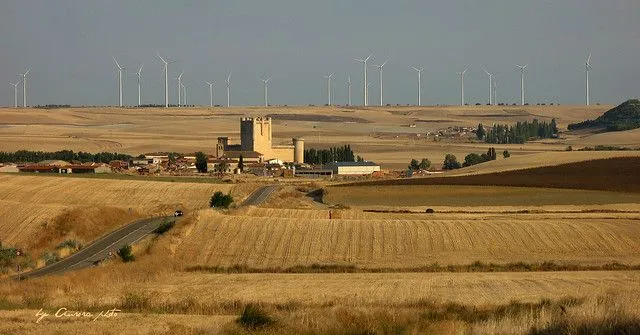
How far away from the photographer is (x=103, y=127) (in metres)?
197

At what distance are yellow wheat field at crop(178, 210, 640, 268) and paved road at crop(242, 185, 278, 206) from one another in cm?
1680

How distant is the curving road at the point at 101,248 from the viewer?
3466 cm

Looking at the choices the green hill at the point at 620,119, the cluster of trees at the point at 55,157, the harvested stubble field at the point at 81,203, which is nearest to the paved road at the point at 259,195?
the harvested stubble field at the point at 81,203

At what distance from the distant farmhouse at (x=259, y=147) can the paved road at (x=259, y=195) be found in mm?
34710

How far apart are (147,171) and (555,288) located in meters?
69.6

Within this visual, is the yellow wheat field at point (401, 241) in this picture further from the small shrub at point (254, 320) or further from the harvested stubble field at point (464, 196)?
the small shrub at point (254, 320)

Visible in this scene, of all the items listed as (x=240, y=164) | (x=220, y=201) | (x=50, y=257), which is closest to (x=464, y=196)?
(x=220, y=201)

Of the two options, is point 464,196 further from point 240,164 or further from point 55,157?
point 55,157

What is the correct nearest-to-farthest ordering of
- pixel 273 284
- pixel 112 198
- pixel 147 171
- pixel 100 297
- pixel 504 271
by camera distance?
pixel 100 297 → pixel 273 284 → pixel 504 271 → pixel 112 198 → pixel 147 171

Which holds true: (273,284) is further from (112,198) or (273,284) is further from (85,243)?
(112,198)

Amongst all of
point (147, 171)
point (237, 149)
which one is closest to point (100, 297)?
point (147, 171)

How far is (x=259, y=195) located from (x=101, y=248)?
2690 cm

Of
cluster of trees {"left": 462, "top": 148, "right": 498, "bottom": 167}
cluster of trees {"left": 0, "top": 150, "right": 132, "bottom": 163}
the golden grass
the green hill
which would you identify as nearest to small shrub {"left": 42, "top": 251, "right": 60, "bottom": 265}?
the golden grass

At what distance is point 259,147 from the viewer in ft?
365
